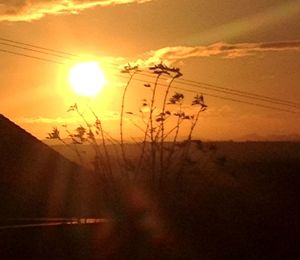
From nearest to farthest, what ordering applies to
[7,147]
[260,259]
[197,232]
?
[260,259] → [197,232] → [7,147]

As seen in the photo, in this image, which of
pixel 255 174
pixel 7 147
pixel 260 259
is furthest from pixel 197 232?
pixel 255 174

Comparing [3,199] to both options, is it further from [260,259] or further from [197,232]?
[260,259]

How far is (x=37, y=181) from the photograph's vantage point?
2614 cm

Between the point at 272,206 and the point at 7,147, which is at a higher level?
the point at 7,147

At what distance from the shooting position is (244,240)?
15172 mm

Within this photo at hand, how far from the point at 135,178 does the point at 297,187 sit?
999 cm

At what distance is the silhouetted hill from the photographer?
77.6 feet

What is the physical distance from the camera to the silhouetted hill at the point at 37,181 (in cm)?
2365

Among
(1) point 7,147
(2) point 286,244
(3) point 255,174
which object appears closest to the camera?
(2) point 286,244

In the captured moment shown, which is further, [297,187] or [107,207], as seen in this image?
[297,187]

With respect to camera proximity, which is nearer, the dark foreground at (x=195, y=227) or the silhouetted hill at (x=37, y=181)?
the dark foreground at (x=195, y=227)

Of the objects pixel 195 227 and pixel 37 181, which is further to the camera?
pixel 37 181

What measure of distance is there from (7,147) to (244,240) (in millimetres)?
15223

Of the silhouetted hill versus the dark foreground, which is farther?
the silhouetted hill
